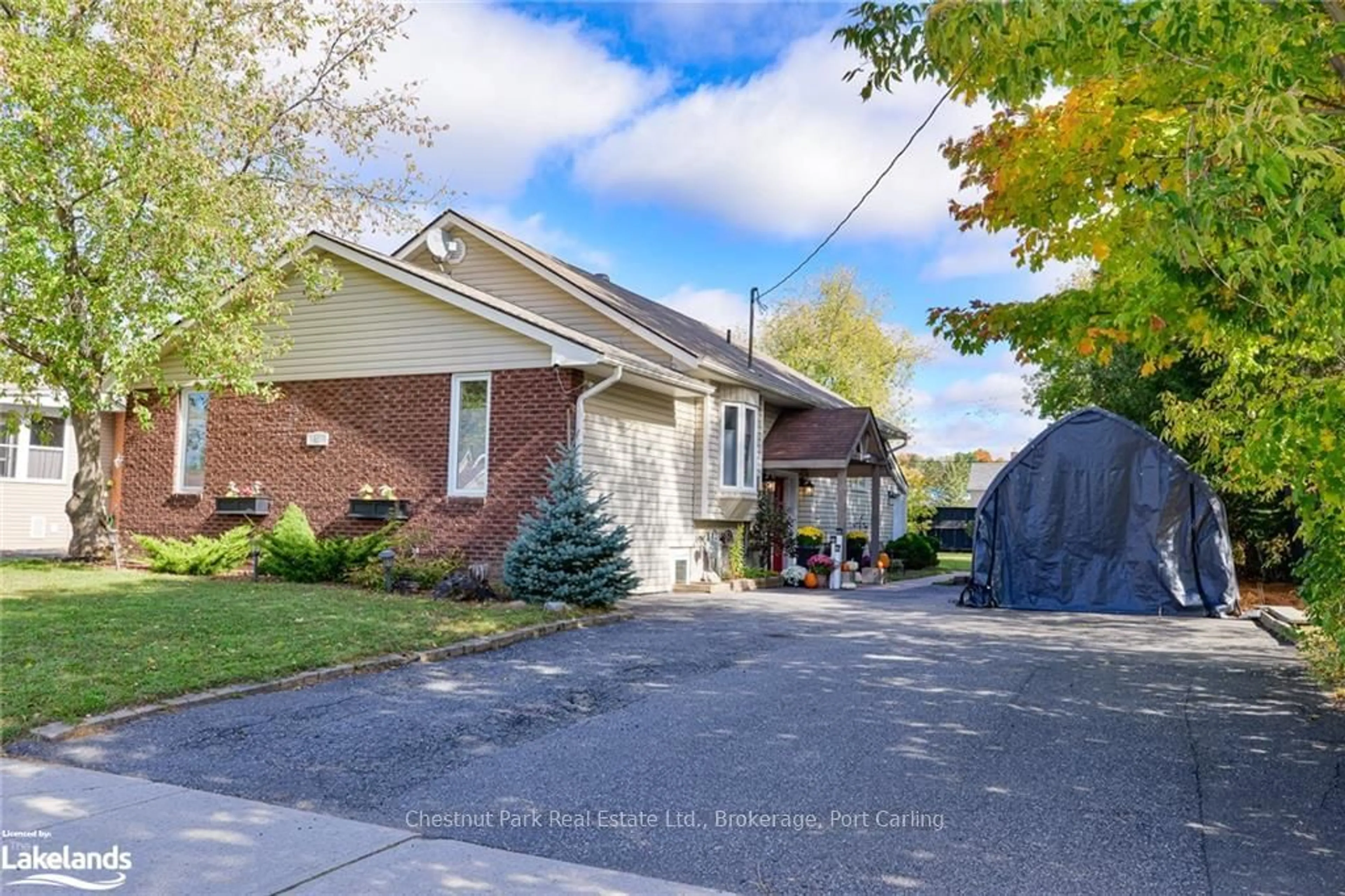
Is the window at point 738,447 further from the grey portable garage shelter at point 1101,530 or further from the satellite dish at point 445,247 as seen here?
the satellite dish at point 445,247

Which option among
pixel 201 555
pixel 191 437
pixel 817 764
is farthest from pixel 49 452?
pixel 817 764

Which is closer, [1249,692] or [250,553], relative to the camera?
[1249,692]

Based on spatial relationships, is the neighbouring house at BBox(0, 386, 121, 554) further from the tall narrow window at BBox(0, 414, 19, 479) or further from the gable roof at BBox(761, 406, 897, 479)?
Result: the gable roof at BBox(761, 406, 897, 479)

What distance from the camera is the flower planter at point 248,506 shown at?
15.1 metres

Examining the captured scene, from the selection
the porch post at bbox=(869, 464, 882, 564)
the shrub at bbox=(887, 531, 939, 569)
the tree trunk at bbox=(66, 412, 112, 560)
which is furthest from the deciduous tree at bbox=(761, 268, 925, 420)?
the tree trunk at bbox=(66, 412, 112, 560)

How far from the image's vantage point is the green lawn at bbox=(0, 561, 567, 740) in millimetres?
6254

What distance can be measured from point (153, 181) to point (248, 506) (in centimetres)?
523

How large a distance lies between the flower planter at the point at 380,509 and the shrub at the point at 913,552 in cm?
1419

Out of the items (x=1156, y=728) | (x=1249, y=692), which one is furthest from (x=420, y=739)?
(x=1249, y=692)

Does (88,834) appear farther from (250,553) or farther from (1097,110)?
(250,553)

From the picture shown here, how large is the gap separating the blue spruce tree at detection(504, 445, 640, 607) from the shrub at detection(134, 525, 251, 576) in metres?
4.98

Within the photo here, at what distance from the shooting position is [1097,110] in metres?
6.46

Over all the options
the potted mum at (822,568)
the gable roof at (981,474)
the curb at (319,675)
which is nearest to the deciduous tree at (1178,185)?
the curb at (319,675)

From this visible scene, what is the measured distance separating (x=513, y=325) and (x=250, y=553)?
5526mm
